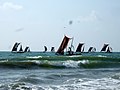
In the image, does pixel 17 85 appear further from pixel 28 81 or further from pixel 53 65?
pixel 53 65

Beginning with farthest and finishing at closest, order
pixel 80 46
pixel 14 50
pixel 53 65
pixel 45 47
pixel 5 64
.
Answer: pixel 45 47, pixel 14 50, pixel 80 46, pixel 53 65, pixel 5 64

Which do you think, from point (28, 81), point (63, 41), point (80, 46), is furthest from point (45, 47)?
point (28, 81)

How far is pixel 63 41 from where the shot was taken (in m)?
66.4

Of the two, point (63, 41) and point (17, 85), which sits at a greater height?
point (63, 41)

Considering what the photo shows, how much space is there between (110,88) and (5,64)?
1906 centimetres

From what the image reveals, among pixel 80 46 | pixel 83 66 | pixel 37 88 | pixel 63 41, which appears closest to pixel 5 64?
pixel 83 66

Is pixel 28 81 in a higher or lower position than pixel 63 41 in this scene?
lower

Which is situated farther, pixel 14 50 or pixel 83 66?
pixel 14 50

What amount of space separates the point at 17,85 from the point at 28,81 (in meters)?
2.04

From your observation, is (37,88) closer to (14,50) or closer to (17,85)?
(17,85)

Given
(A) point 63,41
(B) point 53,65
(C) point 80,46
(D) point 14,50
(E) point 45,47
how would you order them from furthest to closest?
(E) point 45,47 < (D) point 14,50 < (C) point 80,46 < (A) point 63,41 < (B) point 53,65

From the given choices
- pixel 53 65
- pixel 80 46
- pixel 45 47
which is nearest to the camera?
pixel 53 65

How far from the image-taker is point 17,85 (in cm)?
1486

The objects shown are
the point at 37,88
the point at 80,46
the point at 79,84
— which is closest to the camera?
the point at 37,88
